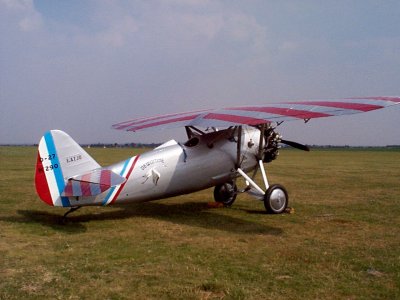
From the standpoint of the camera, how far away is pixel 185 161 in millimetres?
8641

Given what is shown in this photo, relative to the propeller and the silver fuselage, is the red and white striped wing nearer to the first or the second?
the silver fuselage

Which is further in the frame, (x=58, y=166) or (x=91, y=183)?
(x=58, y=166)

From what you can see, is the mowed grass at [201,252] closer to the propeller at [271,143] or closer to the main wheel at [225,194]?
the main wheel at [225,194]

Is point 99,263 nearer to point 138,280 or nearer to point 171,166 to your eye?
point 138,280

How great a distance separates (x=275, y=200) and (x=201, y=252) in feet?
11.4

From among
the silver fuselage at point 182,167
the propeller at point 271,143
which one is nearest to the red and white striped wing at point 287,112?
the silver fuselage at point 182,167

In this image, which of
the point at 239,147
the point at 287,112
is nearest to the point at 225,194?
the point at 239,147

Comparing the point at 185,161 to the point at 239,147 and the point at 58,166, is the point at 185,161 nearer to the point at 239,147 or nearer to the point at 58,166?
the point at 239,147

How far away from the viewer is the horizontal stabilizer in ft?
23.1

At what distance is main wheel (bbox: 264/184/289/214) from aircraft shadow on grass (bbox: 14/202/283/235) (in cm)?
77

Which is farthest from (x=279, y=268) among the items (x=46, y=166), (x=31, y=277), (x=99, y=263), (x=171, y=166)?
(x=46, y=166)

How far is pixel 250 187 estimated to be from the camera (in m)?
9.35

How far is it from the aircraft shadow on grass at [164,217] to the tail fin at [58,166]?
69 centimetres

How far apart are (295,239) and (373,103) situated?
2.91 m
